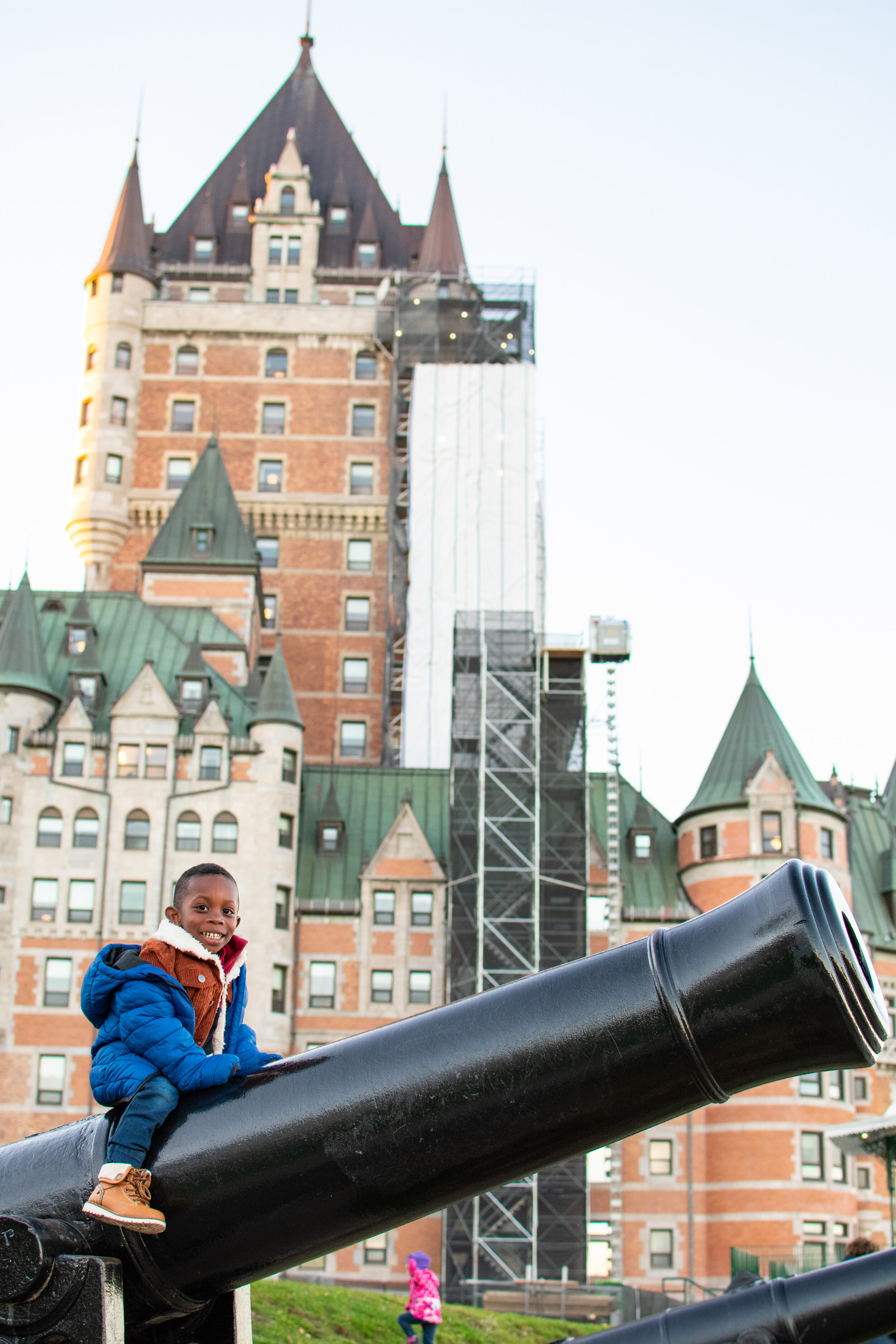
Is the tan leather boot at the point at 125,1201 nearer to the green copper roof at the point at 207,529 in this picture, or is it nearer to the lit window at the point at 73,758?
the lit window at the point at 73,758

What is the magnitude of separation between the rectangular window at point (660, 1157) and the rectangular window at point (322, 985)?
31.3ft

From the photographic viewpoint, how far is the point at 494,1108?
12.0 ft

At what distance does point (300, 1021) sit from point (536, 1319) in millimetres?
18287

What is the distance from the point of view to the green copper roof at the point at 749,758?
157ft

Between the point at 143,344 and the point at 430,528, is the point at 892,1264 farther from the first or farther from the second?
the point at 143,344

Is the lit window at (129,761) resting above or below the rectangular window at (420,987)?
above

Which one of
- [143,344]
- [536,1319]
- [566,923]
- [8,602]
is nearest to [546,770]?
[566,923]

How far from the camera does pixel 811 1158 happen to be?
43.7 meters

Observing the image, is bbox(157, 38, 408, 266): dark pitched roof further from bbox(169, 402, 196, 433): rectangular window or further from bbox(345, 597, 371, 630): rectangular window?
bbox(345, 597, 371, 630): rectangular window

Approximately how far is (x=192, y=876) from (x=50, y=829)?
4137 cm

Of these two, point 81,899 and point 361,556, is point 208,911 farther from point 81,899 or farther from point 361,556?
point 361,556

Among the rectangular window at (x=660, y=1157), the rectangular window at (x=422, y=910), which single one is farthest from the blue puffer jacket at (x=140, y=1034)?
the rectangular window at (x=422, y=910)

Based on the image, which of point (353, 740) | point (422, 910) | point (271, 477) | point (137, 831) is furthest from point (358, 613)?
point (137, 831)

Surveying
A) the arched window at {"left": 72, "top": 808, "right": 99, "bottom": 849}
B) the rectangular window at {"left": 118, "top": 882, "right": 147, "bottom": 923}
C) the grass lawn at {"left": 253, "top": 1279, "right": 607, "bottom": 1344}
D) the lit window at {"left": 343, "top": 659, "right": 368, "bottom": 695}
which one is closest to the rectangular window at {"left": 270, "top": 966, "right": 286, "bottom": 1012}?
the rectangular window at {"left": 118, "top": 882, "right": 147, "bottom": 923}
